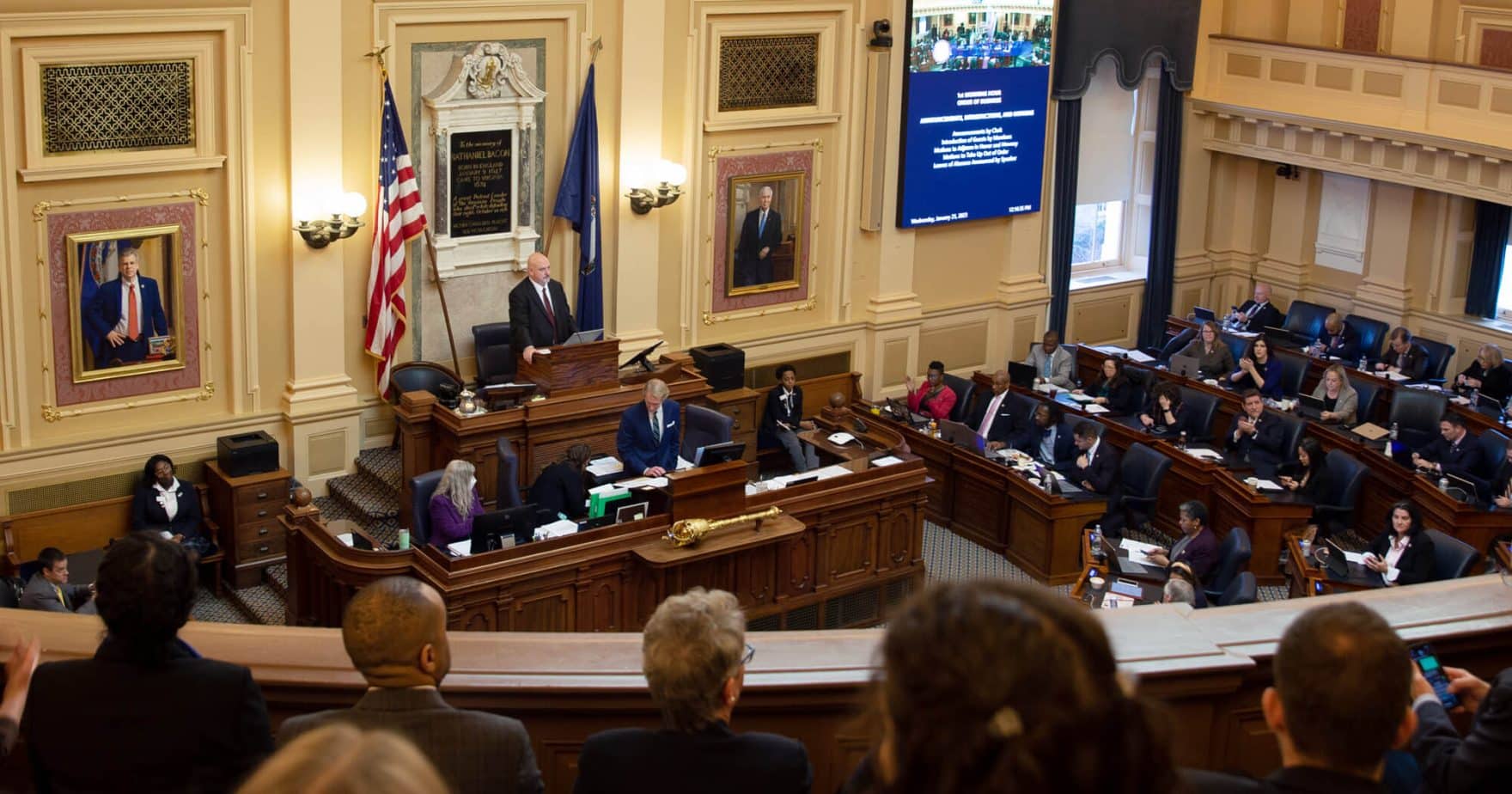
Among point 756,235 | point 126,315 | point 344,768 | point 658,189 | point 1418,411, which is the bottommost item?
point 1418,411

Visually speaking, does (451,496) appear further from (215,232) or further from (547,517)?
(215,232)

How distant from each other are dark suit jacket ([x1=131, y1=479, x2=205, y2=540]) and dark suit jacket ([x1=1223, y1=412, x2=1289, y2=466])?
7.54 m

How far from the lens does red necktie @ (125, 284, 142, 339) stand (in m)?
10.5

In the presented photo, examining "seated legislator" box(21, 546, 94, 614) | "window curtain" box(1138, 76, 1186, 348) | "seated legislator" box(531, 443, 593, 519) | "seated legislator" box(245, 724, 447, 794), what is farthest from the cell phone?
"window curtain" box(1138, 76, 1186, 348)

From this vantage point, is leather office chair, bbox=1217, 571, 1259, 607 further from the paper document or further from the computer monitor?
the paper document

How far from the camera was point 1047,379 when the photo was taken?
14.1 metres

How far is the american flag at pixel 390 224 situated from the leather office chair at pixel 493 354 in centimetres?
76

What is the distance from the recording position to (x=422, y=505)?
9.58 m

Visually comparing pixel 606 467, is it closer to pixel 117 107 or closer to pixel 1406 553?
pixel 117 107

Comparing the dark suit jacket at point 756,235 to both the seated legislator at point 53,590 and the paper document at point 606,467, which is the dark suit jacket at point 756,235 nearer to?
the paper document at point 606,467

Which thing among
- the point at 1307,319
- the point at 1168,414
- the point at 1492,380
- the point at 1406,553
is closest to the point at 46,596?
the point at 1406,553

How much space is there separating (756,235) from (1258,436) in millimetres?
4263

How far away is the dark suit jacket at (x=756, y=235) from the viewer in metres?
13.4

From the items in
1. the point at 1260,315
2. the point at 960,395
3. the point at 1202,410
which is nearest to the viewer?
the point at 1202,410
